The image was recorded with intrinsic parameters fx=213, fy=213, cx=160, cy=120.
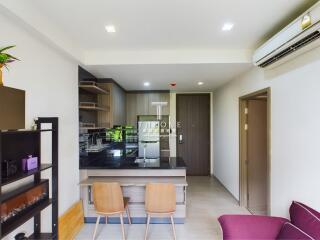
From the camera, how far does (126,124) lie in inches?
225

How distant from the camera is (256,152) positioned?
3939 millimetres

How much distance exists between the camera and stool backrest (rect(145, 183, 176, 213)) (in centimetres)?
279

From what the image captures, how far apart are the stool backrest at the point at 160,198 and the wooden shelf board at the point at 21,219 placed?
47.6 inches

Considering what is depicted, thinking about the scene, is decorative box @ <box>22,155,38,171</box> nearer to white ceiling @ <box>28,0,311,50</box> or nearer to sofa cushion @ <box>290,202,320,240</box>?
white ceiling @ <box>28,0,311,50</box>

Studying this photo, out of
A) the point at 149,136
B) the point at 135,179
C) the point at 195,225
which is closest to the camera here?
the point at 195,225

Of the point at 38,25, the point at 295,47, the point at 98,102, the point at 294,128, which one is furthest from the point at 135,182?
the point at 295,47

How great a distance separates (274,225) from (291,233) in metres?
0.29

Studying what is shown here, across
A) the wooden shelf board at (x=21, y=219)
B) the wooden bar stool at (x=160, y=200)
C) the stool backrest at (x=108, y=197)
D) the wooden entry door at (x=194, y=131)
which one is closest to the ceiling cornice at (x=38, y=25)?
the wooden shelf board at (x=21, y=219)

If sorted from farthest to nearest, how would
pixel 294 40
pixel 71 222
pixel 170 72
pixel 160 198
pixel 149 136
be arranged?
1. pixel 149 136
2. pixel 170 72
3. pixel 71 222
4. pixel 160 198
5. pixel 294 40

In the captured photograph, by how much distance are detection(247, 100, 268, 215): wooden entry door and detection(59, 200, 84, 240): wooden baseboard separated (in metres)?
2.94

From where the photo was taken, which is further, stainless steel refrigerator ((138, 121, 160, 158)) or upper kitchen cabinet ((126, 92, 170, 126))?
upper kitchen cabinet ((126, 92, 170, 126))

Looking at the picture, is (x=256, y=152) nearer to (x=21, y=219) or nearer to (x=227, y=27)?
(x=227, y=27)

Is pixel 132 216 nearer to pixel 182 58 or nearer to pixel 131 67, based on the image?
pixel 131 67

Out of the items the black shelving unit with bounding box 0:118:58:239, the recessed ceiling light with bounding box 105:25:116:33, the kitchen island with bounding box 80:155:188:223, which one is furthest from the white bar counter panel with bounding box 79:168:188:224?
the recessed ceiling light with bounding box 105:25:116:33
